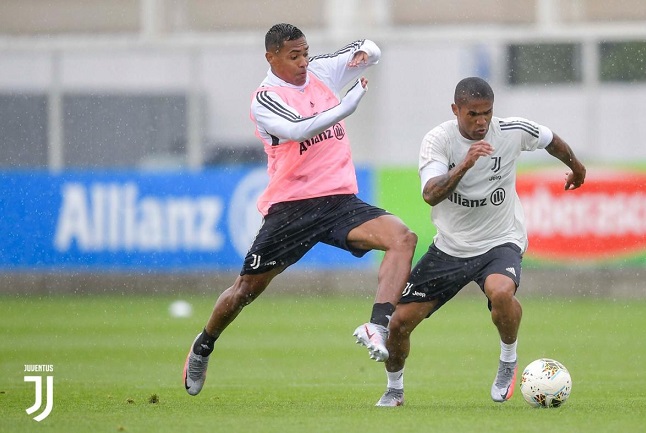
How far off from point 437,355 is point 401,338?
172 inches

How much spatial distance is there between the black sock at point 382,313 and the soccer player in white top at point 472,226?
57cm

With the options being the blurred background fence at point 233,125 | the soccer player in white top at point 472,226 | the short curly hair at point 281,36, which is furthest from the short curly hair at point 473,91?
the blurred background fence at point 233,125

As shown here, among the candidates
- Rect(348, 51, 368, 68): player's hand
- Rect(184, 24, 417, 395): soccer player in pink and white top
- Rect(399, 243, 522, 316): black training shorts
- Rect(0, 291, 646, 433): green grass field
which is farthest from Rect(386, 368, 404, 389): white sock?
Rect(348, 51, 368, 68): player's hand

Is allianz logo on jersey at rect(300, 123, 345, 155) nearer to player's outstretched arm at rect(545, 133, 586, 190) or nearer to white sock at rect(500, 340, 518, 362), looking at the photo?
player's outstretched arm at rect(545, 133, 586, 190)

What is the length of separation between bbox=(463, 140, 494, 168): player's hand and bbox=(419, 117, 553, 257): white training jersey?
1.98 feet

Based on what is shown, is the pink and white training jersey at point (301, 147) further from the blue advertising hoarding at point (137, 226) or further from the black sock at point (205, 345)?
the blue advertising hoarding at point (137, 226)

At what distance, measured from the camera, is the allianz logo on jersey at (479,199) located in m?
9.18

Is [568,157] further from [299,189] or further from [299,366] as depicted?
[299,366]

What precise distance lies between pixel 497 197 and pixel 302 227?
55.4 inches

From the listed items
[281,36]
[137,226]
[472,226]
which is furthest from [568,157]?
[137,226]

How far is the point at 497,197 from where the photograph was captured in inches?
363

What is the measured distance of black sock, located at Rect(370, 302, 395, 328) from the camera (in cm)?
854

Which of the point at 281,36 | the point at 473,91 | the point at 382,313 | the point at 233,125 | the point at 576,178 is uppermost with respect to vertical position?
the point at 281,36

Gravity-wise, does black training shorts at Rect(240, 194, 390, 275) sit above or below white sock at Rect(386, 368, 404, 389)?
above
